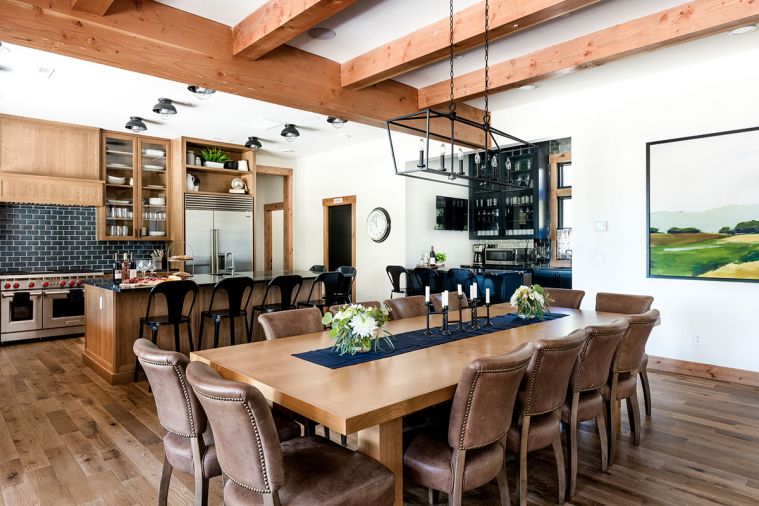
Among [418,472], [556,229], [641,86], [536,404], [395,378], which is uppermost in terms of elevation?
[641,86]

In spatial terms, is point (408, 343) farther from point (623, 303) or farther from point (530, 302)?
point (623, 303)

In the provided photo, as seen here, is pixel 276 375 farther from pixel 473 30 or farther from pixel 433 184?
pixel 433 184

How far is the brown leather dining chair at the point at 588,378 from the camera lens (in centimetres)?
247

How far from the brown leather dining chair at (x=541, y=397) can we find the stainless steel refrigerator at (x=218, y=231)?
21.4ft

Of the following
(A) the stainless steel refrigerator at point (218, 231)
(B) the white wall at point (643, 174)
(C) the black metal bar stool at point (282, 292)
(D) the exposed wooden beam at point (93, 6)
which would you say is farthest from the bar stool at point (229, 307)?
(B) the white wall at point (643, 174)

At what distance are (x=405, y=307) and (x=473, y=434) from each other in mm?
1903

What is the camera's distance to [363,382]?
6.40 feet

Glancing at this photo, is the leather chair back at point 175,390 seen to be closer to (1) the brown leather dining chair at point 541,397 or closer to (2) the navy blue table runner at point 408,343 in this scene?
(2) the navy blue table runner at point 408,343

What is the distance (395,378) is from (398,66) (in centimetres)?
284

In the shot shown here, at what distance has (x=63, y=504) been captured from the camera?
2434 mm

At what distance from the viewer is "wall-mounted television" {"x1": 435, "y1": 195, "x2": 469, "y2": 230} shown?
7.92 metres

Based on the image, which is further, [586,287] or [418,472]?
[586,287]

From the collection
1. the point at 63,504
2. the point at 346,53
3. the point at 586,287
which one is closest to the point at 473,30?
the point at 346,53

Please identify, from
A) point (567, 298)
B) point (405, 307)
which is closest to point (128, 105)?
point (405, 307)
